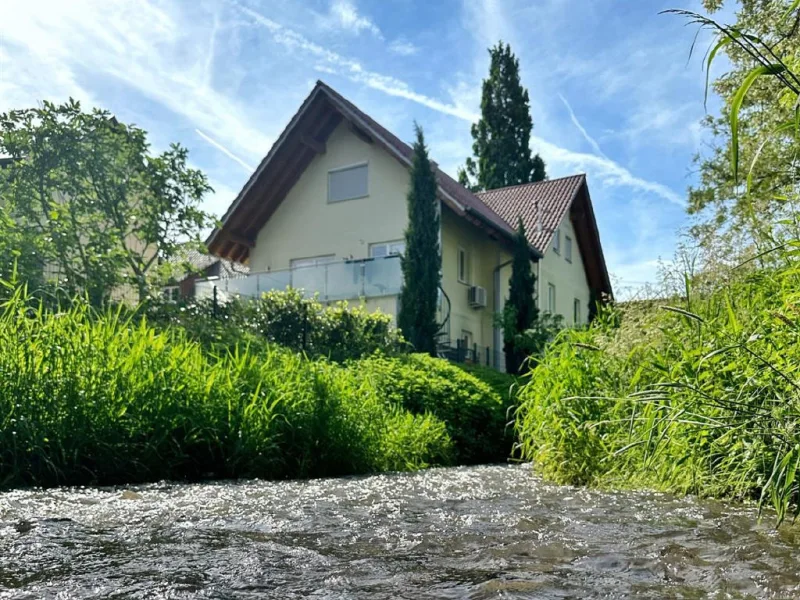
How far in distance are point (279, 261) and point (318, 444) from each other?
1606 centimetres

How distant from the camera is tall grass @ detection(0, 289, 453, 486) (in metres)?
4.66

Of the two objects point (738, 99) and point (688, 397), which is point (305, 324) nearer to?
point (688, 397)

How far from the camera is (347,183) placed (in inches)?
830

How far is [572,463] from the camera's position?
5.19 meters

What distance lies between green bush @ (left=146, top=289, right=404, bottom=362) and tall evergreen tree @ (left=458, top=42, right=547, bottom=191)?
74.9 ft

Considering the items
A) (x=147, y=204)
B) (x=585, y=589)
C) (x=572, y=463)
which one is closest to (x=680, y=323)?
(x=572, y=463)

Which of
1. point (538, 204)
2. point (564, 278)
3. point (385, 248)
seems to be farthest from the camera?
point (564, 278)

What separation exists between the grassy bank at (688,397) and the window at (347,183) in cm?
1500

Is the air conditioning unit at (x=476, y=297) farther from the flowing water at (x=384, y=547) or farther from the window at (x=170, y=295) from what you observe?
the flowing water at (x=384, y=547)

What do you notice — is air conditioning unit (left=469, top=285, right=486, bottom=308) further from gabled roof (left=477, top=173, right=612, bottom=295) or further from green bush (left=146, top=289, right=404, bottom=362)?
green bush (left=146, top=289, right=404, bottom=362)

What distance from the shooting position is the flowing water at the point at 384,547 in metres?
2.08

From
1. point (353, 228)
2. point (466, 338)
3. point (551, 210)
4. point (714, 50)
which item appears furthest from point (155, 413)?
point (551, 210)

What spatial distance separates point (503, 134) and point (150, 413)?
33.7 meters

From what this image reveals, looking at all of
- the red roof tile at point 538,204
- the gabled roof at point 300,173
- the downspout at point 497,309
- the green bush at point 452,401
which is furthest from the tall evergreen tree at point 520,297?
the green bush at point 452,401
